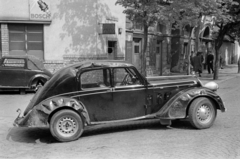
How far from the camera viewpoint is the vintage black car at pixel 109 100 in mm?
5902

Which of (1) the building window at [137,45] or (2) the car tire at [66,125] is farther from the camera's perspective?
(1) the building window at [137,45]

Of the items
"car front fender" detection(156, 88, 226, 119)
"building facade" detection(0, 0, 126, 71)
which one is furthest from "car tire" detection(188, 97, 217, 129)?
"building facade" detection(0, 0, 126, 71)

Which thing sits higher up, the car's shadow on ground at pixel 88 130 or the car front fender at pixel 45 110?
the car front fender at pixel 45 110

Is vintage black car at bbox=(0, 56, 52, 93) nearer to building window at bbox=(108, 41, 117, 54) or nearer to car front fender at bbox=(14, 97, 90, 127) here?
building window at bbox=(108, 41, 117, 54)

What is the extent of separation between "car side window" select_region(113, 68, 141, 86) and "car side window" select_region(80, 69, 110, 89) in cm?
22

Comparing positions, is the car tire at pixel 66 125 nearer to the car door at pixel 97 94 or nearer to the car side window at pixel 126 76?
the car door at pixel 97 94

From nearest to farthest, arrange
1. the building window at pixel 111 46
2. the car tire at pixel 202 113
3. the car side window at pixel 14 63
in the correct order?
the car tire at pixel 202 113
the car side window at pixel 14 63
the building window at pixel 111 46

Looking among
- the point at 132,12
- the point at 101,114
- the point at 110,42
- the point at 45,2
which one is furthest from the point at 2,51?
the point at 101,114

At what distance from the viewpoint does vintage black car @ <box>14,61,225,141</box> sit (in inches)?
232

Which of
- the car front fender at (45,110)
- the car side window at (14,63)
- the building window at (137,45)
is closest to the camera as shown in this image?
the car front fender at (45,110)

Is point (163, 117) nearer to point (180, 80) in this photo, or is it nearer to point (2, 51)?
point (180, 80)

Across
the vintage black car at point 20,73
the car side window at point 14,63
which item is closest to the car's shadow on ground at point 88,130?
the vintage black car at point 20,73

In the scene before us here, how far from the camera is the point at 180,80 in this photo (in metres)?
6.94

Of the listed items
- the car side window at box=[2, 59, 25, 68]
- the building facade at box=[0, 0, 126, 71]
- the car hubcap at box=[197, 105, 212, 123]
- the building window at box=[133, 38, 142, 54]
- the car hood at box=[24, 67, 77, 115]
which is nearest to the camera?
the car hood at box=[24, 67, 77, 115]
